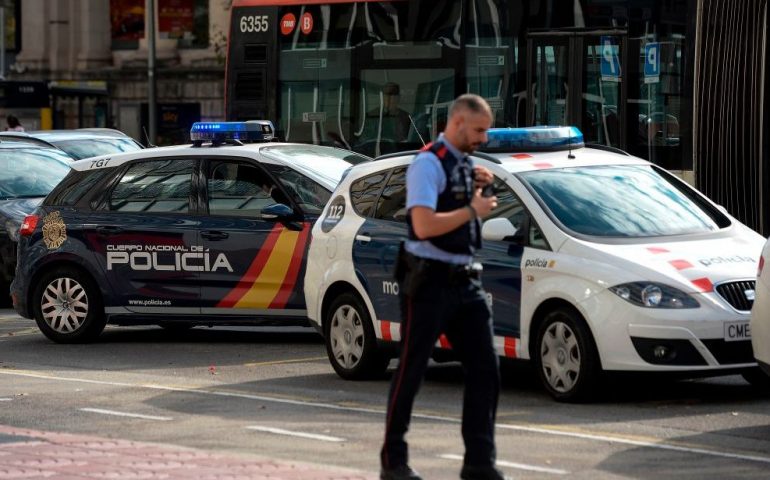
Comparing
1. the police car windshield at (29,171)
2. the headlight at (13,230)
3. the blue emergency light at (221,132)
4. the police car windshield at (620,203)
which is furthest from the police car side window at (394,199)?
the police car windshield at (29,171)

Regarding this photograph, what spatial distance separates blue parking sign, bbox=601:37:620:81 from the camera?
1761 cm

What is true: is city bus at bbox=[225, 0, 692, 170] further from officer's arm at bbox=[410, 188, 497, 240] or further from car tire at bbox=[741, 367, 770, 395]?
officer's arm at bbox=[410, 188, 497, 240]

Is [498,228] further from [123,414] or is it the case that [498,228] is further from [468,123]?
[468,123]

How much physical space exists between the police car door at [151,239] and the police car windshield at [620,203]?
392 centimetres

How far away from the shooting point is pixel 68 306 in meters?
14.3

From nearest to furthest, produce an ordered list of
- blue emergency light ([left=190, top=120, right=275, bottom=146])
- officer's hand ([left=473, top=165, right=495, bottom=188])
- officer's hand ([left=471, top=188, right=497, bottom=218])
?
officer's hand ([left=471, top=188, right=497, bottom=218]) → officer's hand ([left=473, top=165, right=495, bottom=188]) → blue emergency light ([left=190, top=120, right=275, bottom=146])

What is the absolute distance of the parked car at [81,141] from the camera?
21422 millimetres

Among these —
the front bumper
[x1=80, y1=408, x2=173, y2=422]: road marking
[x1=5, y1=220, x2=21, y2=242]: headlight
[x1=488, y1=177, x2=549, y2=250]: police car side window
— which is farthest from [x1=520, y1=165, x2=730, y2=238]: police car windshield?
[x1=5, y1=220, x2=21, y2=242]: headlight

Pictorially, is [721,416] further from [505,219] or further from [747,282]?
[505,219]

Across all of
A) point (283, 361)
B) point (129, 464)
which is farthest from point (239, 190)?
point (129, 464)

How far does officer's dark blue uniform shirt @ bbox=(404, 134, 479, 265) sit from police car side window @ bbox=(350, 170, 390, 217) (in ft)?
14.3

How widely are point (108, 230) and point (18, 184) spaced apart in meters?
5.17

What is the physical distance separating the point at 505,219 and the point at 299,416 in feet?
5.67

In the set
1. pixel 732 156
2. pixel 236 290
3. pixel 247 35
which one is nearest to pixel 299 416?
pixel 236 290
